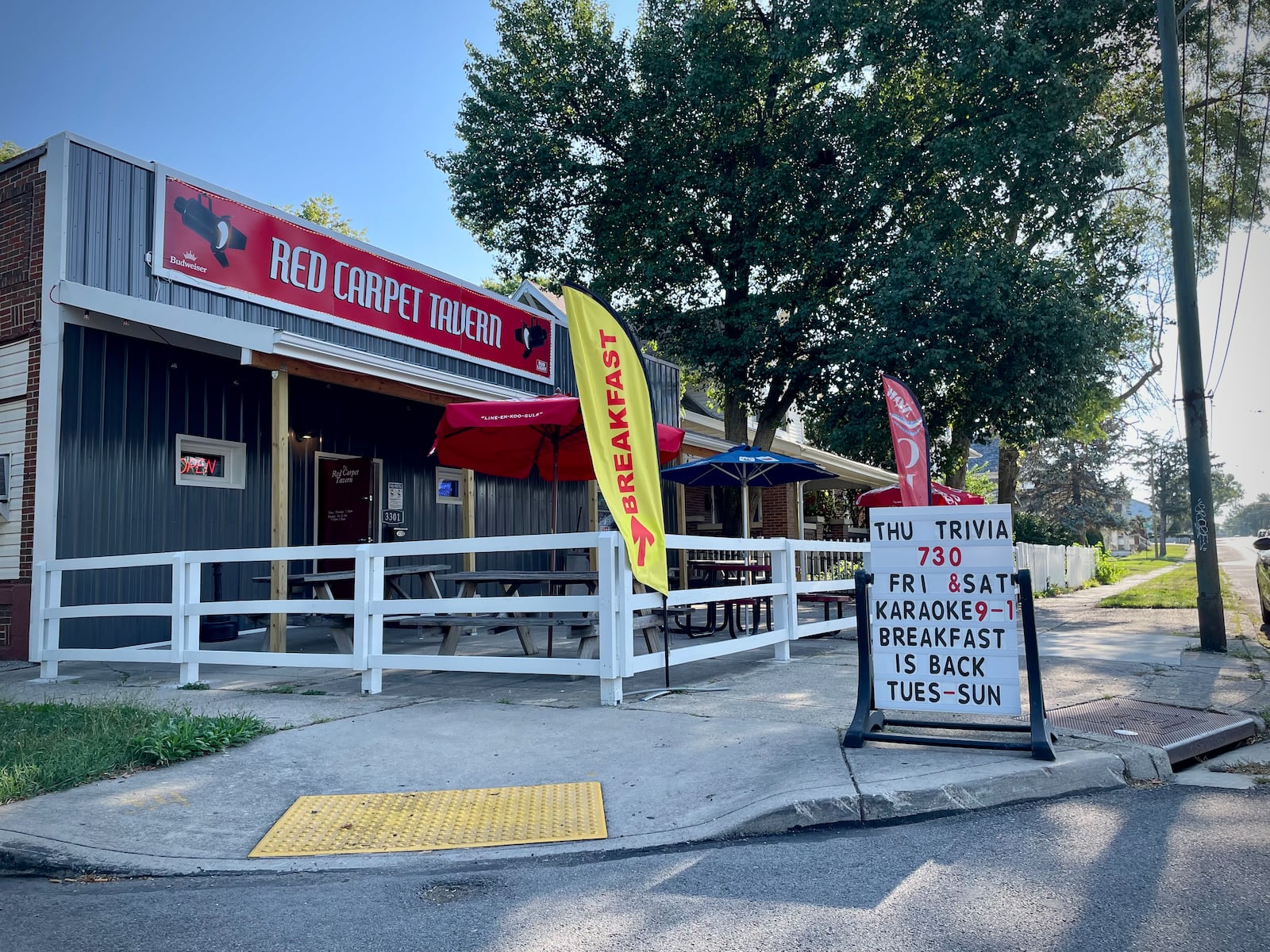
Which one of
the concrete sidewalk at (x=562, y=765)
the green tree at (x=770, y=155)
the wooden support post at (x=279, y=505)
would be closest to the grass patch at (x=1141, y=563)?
the green tree at (x=770, y=155)

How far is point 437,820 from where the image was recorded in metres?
4.10

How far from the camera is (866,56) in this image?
59.5ft

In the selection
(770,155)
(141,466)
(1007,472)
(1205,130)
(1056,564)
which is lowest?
(1056,564)

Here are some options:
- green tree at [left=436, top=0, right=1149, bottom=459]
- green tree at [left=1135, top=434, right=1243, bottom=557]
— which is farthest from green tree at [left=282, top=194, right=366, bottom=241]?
green tree at [left=1135, top=434, right=1243, bottom=557]

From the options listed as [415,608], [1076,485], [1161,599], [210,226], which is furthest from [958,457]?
[1076,485]

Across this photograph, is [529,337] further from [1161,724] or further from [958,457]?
[958,457]

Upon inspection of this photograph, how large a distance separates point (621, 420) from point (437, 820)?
3.13 meters

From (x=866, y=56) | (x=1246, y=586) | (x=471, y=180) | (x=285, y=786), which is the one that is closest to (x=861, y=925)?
(x=285, y=786)

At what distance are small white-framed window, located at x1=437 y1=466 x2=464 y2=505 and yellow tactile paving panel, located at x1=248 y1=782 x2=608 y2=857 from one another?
32.0 feet

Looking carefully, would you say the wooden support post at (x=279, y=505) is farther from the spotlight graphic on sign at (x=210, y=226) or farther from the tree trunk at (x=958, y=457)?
the tree trunk at (x=958, y=457)

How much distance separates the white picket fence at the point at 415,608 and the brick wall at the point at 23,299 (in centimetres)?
48

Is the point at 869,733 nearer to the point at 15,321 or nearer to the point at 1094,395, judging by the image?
the point at 15,321

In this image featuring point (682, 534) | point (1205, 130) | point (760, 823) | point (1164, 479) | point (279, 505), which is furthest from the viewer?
point (1164, 479)

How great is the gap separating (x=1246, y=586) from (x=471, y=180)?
72.8 ft
